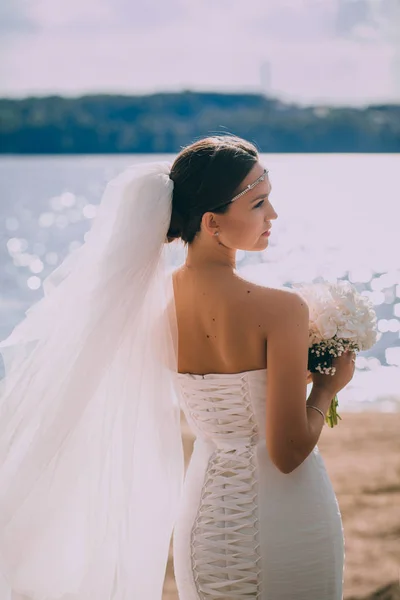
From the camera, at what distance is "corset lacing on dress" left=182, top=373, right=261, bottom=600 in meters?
2.37

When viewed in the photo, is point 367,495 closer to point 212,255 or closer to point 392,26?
point 212,255

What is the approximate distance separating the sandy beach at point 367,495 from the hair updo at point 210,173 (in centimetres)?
257

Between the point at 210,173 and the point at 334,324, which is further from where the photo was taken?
the point at 334,324

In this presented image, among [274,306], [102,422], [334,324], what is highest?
[274,306]

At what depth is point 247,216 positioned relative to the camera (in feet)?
7.91

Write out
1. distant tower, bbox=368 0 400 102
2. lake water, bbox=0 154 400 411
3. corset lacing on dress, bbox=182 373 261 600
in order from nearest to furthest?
corset lacing on dress, bbox=182 373 261 600 → lake water, bbox=0 154 400 411 → distant tower, bbox=368 0 400 102

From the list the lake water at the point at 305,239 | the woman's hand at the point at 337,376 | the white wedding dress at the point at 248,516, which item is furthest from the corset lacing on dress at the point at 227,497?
the lake water at the point at 305,239

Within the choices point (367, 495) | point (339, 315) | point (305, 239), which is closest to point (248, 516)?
point (339, 315)

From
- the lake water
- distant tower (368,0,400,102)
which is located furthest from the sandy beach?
distant tower (368,0,400,102)

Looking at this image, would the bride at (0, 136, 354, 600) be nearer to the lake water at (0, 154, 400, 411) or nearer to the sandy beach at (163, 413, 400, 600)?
the lake water at (0, 154, 400, 411)

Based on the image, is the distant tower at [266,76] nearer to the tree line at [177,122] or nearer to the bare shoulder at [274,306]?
the tree line at [177,122]

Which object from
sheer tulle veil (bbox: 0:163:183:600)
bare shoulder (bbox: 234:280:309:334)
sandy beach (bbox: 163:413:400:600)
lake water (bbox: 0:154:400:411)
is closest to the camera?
bare shoulder (bbox: 234:280:309:334)

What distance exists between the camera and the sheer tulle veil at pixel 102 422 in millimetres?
2475

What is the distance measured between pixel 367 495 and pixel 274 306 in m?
3.96
